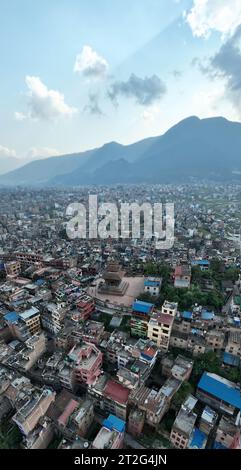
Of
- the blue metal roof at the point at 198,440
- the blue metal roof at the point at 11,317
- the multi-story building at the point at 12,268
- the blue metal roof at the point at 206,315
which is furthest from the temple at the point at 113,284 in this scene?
the blue metal roof at the point at 198,440

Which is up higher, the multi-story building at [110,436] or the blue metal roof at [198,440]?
the multi-story building at [110,436]

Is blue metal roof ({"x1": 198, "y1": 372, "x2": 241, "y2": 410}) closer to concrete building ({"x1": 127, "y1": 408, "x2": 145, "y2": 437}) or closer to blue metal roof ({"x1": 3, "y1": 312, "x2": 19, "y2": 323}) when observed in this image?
concrete building ({"x1": 127, "y1": 408, "x2": 145, "y2": 437})

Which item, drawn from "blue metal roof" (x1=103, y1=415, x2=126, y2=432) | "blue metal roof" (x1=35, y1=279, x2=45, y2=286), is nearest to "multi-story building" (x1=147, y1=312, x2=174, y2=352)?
"blue metal roof" (x1=103, y1=415, x2=126, y2=432)

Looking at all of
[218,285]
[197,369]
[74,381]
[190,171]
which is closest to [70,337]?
[74,381]

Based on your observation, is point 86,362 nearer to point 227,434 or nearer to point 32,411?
point 32,411

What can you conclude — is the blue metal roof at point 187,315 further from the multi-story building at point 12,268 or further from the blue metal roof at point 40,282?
the multi-story building at point 12,268

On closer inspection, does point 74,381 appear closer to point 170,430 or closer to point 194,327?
point 170,430

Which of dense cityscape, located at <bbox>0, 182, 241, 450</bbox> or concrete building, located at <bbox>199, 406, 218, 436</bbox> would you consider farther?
concrete building, located at <bbox>199, 406, 218, 436</bbox>
